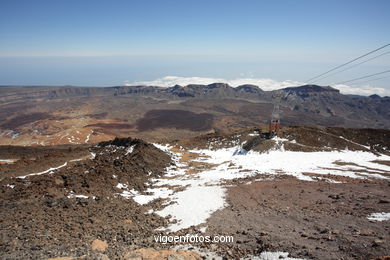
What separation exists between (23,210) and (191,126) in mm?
85173

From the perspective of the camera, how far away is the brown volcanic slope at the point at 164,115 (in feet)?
267

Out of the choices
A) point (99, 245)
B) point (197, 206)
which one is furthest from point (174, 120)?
point (99, 245)

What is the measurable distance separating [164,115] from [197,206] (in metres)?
106

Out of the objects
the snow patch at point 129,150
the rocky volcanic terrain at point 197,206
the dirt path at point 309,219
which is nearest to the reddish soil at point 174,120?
the snow patch at point 129,150

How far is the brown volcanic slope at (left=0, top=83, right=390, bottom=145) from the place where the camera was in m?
81.4

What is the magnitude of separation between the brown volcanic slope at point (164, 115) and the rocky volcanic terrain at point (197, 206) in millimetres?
32543

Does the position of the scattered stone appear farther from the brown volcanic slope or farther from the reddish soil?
the reddish soil

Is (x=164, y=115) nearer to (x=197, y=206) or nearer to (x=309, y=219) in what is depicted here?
(x=197, y=206)

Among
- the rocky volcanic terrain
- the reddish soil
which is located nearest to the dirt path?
the rocky volcanic terrain

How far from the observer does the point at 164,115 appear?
391 ft

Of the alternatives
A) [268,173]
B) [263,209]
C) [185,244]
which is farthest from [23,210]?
[268,173]

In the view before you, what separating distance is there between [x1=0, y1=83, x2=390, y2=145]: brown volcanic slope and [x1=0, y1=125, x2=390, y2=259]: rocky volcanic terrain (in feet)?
107

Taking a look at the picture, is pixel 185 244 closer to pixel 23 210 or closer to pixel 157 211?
pixel 157 211

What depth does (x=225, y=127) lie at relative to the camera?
98000mm
